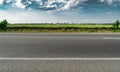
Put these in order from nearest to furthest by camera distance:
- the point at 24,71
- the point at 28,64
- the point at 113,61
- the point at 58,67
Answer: the point at 24,71 < the point at 58,67 < the point at 28,64 < the point at 113,61

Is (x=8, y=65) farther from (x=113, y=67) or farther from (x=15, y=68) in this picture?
(x=113, y=67)

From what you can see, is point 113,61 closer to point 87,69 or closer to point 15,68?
point 87,69

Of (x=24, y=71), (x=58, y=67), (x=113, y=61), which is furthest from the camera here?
(x=113, y=61)

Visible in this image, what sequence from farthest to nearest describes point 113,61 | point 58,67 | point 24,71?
point 113,61 < point 58,67 < point 24,71

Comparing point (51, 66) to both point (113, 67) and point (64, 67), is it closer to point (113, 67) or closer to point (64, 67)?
point (64, 67)

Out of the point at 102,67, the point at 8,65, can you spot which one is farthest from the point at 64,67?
the point at 8,65

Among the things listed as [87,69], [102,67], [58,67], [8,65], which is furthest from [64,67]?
[8,65]

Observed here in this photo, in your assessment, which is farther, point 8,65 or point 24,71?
point 8,65

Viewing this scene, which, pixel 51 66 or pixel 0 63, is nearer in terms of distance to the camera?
pixel 51 66

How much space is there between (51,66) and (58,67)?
0.25 m

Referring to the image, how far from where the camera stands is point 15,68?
20.6 feet

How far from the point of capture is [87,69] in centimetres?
617

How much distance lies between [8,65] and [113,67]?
301 cm

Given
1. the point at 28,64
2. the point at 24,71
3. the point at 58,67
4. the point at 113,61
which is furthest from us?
the point at 113,61
